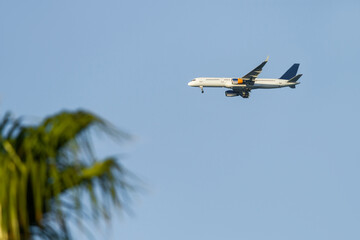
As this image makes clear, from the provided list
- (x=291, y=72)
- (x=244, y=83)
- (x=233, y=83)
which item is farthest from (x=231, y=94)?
(x=291, y=72)

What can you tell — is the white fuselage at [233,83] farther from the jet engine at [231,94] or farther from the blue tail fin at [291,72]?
the blue tail fin at [291,72]

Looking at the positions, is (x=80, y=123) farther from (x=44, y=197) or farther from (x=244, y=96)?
(x=244, y=96)

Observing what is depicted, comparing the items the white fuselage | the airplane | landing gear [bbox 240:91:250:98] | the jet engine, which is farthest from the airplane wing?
the jet engine

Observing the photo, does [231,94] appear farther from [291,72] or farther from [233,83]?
[291,72]

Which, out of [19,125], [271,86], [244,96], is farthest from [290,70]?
[19,125]

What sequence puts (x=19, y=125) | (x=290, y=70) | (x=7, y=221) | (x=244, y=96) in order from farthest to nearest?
(x=290, y=70) < (x=244, y=96) < (x=19, y=125) < (x=7, y=221)

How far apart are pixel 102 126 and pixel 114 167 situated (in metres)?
0.34

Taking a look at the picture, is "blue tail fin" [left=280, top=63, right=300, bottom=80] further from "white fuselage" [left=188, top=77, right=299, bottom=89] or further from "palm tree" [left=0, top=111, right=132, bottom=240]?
"palm tree" [left=0, top=111, right=132, bottom=240]

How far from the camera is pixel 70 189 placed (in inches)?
204

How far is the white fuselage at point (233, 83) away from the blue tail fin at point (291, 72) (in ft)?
36.9

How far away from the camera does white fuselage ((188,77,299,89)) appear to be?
108 m

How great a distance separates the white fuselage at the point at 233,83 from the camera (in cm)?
10812

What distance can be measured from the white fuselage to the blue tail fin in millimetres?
11250

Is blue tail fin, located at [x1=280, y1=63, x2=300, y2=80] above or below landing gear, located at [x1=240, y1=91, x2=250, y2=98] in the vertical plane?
above
